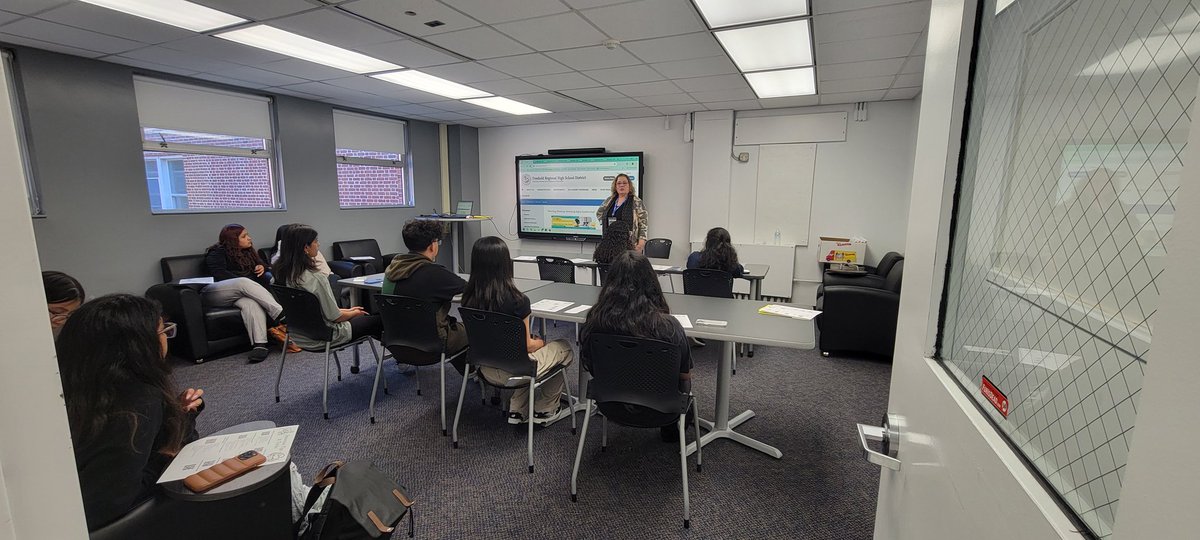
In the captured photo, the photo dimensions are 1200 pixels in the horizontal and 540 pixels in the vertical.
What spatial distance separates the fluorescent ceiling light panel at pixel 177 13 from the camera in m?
2.89

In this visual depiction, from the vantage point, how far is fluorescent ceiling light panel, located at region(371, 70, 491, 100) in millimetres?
4500

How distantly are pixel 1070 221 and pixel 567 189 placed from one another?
22.7 feet

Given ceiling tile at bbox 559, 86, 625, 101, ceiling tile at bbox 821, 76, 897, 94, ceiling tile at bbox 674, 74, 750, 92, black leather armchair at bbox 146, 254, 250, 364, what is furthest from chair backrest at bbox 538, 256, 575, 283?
ceiling tile at bbox 821, 76, 897, 94

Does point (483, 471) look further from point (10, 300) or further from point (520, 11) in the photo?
point (520, 11)

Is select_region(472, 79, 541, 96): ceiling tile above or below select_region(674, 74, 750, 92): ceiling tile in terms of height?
below

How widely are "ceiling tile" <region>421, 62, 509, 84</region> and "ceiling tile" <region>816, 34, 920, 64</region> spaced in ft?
8.57

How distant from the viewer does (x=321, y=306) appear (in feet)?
10.2

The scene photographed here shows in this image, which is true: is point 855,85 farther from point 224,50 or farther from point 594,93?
point 224,50

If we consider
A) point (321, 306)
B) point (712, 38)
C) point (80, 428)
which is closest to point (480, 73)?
point (712, 38)

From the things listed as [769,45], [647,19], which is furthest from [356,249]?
[769,45]

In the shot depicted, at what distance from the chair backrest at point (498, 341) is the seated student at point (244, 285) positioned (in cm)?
268

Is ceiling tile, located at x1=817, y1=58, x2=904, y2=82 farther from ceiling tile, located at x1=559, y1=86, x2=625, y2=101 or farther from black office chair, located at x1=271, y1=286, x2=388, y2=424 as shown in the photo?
black office chair, located at x1=271, y1=286, x2=388, y2=424

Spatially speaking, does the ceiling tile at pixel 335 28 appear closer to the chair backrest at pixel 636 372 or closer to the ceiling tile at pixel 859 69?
the chair backrest at pixel 636 372

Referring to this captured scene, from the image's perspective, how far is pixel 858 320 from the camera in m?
4.14
